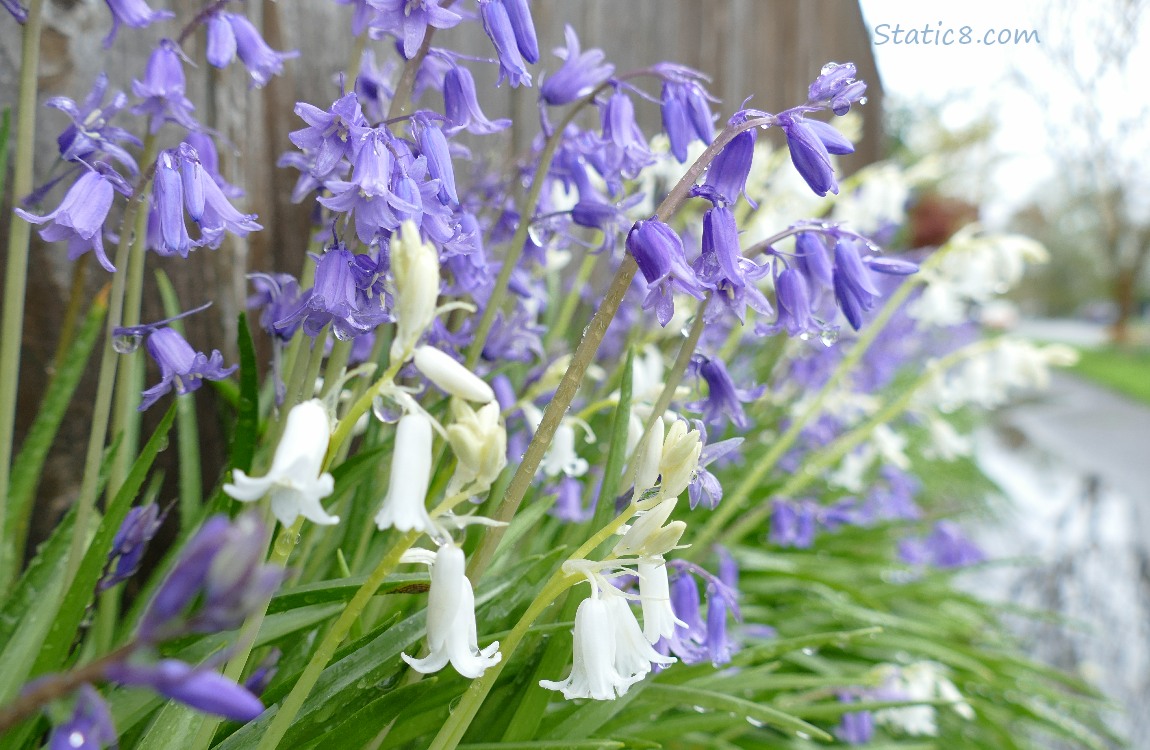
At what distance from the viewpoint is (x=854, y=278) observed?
91 centimetres

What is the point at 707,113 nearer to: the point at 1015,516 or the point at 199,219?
the point at 199,219

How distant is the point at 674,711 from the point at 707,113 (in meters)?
1.02

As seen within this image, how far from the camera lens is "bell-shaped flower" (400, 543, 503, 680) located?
606 mm

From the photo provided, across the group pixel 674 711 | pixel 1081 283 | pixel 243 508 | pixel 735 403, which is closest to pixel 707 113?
pixel 735 403

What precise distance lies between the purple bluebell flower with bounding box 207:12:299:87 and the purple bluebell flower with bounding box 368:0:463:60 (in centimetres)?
30

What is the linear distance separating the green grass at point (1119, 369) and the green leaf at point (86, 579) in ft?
55.2

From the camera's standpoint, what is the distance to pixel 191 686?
1.28 ft

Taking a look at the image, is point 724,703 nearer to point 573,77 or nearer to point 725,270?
point 725,270

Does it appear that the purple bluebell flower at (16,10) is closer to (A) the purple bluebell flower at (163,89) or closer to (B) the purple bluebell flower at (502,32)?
(A) the purple bluebell flower at (163,89)

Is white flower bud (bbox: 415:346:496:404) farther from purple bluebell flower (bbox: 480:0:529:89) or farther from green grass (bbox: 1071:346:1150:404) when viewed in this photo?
green grass (bbox: 1071:346:1150:404)

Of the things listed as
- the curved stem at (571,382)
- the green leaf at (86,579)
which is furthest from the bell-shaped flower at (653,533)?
the green leaf at (86,579)

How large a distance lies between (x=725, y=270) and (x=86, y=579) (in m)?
0.75

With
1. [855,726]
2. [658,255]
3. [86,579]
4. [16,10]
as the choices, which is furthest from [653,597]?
[855,726]

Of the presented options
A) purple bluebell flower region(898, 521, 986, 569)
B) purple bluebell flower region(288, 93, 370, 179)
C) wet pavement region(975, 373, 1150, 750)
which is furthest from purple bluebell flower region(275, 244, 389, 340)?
purple bluebell flower region(898, 521, 986, 569)
